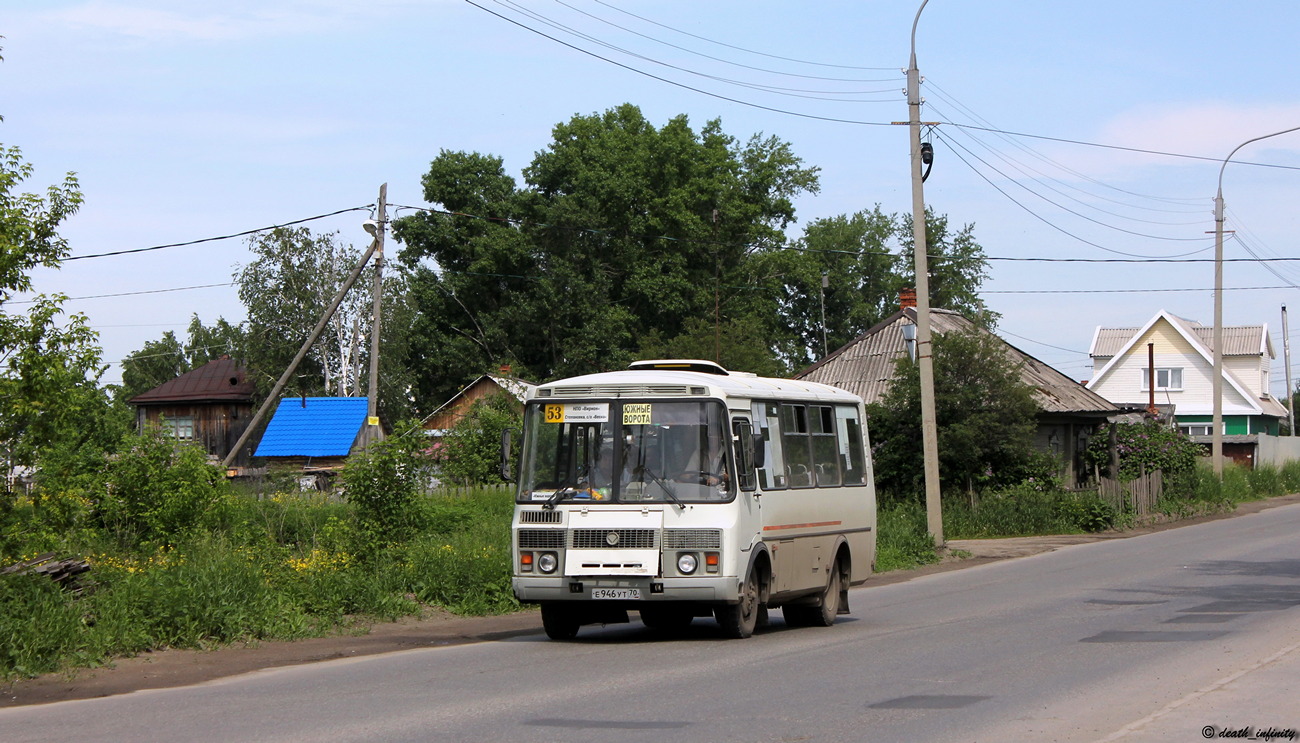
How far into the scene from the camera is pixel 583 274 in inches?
2454

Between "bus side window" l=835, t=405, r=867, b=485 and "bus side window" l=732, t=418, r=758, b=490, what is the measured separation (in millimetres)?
3214

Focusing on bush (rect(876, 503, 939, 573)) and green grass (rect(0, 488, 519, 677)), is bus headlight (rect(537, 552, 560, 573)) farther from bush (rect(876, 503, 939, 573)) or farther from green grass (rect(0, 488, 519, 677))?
bush (rect(876, 503, 939, 573))

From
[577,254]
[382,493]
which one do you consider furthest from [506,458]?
[577,254]

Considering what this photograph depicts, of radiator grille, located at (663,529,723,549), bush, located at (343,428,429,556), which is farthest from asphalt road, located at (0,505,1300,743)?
bush, located at (343,428,429,556)

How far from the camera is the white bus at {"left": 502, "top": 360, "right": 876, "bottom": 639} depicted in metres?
12.9

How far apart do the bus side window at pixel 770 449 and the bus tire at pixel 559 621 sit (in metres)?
2.37

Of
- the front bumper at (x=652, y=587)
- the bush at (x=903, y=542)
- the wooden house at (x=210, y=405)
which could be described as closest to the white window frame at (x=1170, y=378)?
the wooden house at (x=210, y=405)

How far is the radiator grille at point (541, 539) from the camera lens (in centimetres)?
1312

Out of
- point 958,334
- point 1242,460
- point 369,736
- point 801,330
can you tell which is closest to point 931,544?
point 958,334

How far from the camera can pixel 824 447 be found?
51.8ft

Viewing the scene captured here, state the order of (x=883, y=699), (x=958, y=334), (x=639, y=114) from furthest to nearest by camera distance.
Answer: (x=639, y=114), (x=958, y=334), (x=883, y=699)

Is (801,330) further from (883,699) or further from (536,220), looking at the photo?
(883,699)

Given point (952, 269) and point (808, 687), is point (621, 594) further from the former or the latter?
point (952, 269)

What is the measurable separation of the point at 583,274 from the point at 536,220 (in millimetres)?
3358
